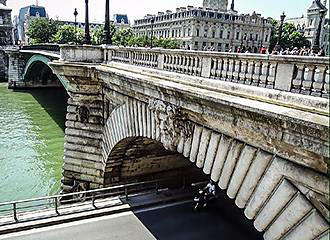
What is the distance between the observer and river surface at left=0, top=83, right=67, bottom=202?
731 inches

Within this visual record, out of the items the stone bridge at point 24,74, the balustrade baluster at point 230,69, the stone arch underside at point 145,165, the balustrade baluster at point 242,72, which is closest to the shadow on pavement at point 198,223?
the stone arch underside at point 145,165

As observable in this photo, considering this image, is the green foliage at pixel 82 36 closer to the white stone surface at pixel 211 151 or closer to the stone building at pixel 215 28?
the stone building at pixel 215 28

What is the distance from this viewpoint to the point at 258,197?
6637mm

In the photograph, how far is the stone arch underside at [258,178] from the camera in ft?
18.3

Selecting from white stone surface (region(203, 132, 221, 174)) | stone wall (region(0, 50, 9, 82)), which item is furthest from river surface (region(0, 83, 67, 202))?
stone wall (region(0, 50, 9, 82))

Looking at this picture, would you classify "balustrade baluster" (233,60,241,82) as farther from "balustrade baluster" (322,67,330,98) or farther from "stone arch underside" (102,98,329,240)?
"balustrade baluster" (322,67,330,98)

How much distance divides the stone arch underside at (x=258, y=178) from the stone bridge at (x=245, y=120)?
0.02m

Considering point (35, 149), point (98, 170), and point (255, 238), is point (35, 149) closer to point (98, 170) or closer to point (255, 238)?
point (98, 170)

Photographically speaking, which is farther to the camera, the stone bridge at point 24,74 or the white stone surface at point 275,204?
the stone bridge at point 24,74

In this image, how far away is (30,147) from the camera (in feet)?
82.7

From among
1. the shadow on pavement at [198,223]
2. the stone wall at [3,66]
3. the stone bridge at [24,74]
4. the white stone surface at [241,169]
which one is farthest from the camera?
the stone wall at [3,66]

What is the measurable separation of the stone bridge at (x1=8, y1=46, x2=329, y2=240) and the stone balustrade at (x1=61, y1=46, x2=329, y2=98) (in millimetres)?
18

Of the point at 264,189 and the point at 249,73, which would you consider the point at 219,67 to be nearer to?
the point at 249,73

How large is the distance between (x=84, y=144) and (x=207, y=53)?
820 cm
